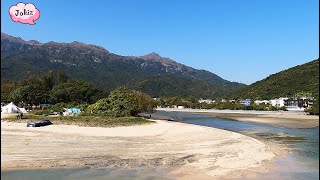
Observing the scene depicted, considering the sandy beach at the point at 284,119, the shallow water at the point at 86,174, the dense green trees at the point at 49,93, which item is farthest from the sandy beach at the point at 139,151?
the dense green trees at the point at 49,93

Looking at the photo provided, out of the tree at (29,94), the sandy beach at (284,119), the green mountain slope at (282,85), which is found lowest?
the sandy beach at (284,119)

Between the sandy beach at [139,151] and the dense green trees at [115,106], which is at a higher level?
the dense green trees at [115,106]

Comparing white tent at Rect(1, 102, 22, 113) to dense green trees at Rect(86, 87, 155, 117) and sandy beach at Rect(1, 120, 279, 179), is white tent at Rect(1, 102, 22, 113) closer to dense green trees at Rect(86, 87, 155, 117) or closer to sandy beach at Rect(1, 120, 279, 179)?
dense green trees at Rect(86, 87, 155, 117)

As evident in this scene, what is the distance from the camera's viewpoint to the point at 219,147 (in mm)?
31453

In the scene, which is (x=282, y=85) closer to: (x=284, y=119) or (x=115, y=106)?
(x=284, y=119)

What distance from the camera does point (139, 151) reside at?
2862 cm

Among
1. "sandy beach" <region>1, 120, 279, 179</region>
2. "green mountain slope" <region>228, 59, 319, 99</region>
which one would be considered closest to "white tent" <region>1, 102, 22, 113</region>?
"sandy beach" <region>1, 120, 279, 179</region>

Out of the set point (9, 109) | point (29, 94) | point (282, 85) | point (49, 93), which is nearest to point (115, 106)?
point (9, 109)

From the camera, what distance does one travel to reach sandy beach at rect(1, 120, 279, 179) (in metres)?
22.5

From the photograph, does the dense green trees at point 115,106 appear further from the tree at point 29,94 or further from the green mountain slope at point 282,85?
the green mountain slope at point 282,85

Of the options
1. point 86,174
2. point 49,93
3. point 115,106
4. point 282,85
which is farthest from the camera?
point 282,85

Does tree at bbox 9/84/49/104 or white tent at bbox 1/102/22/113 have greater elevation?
tree at bbox 9/84/49/104

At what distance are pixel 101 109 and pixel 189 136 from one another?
28702 millimetres

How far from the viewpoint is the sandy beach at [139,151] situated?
22500 mm
